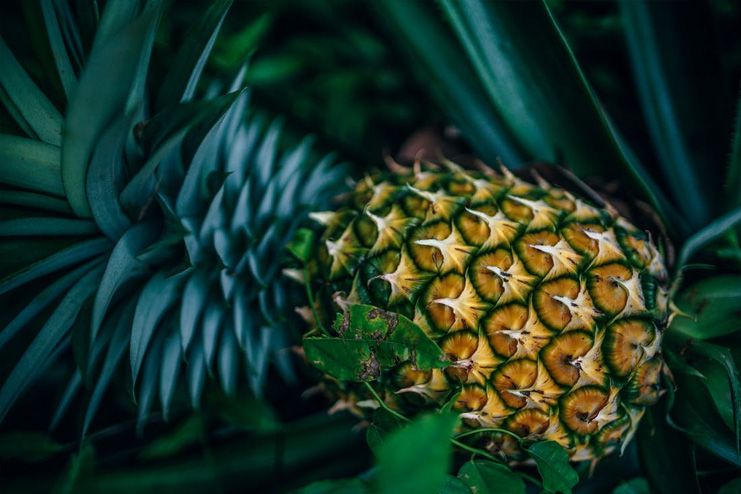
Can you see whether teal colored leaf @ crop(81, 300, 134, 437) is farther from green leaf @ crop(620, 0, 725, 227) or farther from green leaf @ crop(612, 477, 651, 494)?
green leaf @ crop(620, 0, 725, 227)

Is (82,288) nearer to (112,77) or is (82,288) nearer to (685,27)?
(112,77)

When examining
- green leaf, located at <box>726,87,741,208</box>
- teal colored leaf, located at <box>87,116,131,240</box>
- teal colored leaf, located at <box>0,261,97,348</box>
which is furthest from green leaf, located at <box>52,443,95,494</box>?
green leaf, located at <box>726,87,741,208</box>

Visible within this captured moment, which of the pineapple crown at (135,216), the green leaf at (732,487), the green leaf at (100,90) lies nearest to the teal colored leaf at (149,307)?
the pineapple crown at (135,216)

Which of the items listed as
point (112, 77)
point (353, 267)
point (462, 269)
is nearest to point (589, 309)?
point (462, 269)

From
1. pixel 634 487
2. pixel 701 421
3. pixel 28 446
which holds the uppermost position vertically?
pixel 28 446

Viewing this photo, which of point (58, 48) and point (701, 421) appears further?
point (701, 421)

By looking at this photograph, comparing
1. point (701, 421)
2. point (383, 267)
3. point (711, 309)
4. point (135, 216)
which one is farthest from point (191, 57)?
point (701, 421)

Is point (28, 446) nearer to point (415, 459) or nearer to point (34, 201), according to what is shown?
point (34, 201)
